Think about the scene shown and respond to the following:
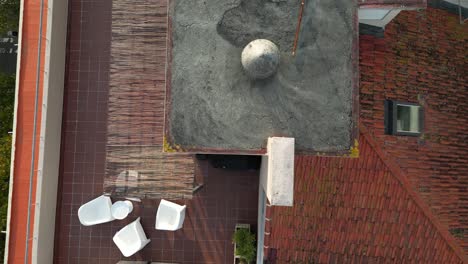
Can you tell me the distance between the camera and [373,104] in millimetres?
9992

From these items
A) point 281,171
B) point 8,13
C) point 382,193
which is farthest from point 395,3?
point 8,13

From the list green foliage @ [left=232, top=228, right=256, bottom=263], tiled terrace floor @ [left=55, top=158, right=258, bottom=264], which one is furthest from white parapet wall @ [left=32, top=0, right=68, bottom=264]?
green foliage @ [left=232, top=228, right=256, bottom=263]

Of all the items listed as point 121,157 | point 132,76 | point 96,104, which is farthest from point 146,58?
point 121,157

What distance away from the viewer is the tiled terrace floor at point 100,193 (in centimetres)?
1263

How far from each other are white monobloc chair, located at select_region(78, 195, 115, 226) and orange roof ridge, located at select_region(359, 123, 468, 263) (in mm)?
8285

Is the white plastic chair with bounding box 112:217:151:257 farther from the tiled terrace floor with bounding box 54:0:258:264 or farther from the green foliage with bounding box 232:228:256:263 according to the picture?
the green foliage with bounding box 232:228:256:263

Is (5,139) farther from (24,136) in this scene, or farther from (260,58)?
(260,58)

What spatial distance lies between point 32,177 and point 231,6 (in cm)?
810

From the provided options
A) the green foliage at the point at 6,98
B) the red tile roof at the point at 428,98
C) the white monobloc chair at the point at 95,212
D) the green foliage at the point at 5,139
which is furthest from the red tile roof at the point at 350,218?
the green foliage at the point at 6,98

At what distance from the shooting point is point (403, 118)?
10.1 meters

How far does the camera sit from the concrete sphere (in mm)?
7496

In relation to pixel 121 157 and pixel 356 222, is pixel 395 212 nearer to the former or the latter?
pixel 356 222

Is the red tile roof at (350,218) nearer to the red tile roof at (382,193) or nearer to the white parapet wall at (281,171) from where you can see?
the red tile roof at (382,193)

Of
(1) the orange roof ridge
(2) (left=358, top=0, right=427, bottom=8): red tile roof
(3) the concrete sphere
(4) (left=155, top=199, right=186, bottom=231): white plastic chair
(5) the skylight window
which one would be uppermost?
(2) (left=358, top=0, right=427, bottom=8): red tile roof
